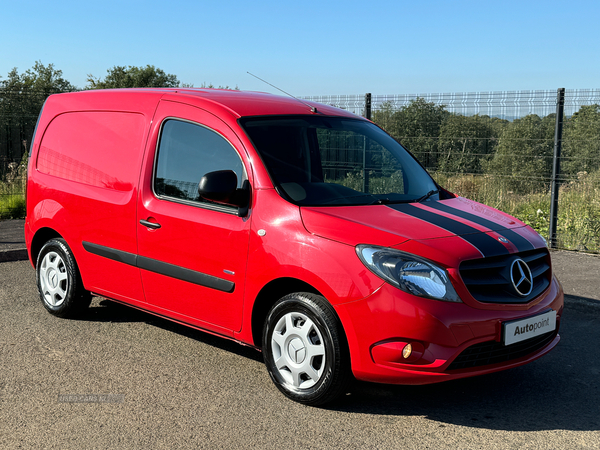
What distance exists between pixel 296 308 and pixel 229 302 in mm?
575

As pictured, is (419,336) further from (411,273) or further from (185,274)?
(185,274)

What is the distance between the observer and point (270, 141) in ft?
13.8

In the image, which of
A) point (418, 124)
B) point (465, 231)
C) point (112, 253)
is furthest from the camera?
point (418, 124)

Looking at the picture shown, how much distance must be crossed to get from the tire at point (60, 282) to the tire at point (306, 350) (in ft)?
7.24

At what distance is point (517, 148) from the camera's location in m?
10.0

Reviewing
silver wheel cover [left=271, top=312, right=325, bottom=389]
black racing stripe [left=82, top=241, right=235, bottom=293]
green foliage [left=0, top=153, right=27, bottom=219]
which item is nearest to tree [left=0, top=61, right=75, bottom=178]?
green foliage [left=0, top=153, right=27, bottom=219]

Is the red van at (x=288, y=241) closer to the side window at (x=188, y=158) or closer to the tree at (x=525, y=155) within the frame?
the side window at (x=188, y=158)

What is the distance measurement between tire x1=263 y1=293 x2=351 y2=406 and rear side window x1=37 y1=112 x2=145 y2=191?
1675 mm

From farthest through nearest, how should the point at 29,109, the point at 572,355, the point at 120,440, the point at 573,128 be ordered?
the point at 29,109, the point at 573,128, the point at 572,355, the point at 120,440

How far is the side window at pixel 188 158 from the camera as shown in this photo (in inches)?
165

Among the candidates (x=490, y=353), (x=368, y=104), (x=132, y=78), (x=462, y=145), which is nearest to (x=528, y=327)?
(x=490, y=353)

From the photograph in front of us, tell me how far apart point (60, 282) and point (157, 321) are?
0.91 m

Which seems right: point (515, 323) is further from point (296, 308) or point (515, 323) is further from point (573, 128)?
point (573, 128)

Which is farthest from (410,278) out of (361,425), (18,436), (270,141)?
(18,436)
